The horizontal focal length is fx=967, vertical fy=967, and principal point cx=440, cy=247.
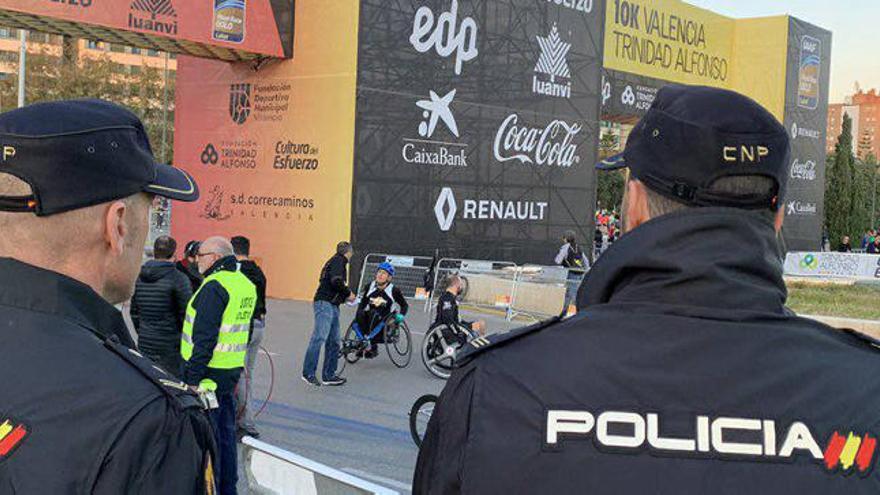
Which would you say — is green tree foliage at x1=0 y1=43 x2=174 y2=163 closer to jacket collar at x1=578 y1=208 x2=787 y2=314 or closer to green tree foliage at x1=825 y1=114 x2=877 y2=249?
jacket collar at x1=578 y1=208 x2=787 y2=314

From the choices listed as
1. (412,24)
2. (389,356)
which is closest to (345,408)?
(389,356)

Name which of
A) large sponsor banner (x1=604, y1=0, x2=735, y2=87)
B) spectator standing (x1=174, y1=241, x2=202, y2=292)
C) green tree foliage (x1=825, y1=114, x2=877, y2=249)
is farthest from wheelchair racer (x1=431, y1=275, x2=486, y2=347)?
green tree foliage (x1=825, y1=114, x2=877, y2=249)

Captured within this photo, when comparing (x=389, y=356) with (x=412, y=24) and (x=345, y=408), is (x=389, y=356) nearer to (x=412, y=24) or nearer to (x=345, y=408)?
(x=345, y=408)

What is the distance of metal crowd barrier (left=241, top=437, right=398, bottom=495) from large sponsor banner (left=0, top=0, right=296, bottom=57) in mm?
14742

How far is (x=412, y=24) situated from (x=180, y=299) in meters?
15.6

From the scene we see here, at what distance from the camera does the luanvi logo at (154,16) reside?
18859mm

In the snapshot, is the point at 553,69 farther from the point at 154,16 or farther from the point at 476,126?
the point at 154,16

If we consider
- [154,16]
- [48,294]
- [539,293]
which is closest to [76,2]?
[154,16]

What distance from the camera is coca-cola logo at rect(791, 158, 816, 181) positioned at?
44.1 m

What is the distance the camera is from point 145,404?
73.2 inches

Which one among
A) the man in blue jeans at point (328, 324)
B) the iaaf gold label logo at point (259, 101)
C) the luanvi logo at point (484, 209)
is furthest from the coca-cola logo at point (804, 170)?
the man in blue jeans at point (328, 324)

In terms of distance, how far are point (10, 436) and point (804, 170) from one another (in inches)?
1836

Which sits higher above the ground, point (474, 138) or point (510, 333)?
point (474, 138)

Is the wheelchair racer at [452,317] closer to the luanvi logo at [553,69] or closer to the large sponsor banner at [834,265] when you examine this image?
the luanvi logo at [553,69]
